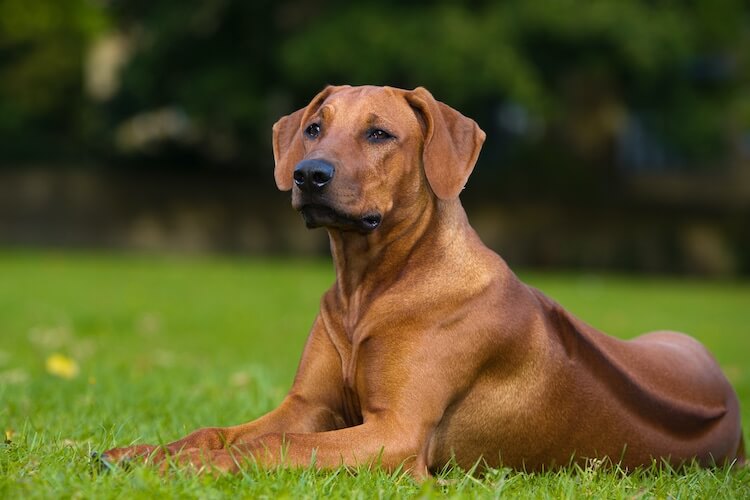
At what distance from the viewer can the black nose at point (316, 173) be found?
420 cm

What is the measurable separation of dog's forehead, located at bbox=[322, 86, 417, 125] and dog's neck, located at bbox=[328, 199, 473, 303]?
0.38m

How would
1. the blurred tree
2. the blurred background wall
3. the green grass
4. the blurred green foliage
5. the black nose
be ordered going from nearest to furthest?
the green grass, the black nose, the blurred green foliage, the blurred background wall, the blurred tree

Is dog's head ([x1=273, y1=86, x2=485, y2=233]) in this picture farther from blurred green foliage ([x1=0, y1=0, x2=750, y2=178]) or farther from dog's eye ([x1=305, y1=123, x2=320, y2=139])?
blurred green foliage ([x1=0, y1=0, x2=750, y2=178])

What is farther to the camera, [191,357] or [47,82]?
[47,82]

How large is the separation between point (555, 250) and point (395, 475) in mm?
20746

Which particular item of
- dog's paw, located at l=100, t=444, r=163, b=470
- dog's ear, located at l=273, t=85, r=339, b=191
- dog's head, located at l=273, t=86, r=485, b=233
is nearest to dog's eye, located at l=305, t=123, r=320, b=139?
dog's head, located at l=273, t=86, r=485, b=233

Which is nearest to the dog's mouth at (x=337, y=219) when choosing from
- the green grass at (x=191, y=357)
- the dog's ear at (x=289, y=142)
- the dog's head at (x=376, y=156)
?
the dog's head at (x=376, y=156)

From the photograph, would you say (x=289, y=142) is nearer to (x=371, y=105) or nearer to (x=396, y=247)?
(x=371, y=105)

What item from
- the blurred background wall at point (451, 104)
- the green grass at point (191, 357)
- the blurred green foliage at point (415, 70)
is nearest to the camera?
the green grass at point (191, 357)

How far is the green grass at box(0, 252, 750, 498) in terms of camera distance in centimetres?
383

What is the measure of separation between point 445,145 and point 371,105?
0.34 metres

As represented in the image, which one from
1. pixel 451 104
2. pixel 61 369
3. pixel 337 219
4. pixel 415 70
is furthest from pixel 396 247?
pixel 451 104

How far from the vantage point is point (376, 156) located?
440 centimetres

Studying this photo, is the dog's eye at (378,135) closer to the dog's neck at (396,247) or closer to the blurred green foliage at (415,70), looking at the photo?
the dog's neck at (396,247)
